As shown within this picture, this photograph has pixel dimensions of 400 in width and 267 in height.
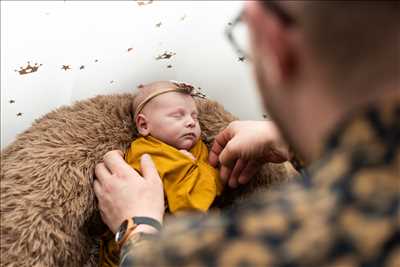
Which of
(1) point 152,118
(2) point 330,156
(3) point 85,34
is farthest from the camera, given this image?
(3) point 85,34

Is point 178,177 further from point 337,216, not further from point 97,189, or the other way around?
point 337,216

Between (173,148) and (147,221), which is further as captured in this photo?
(173,148)

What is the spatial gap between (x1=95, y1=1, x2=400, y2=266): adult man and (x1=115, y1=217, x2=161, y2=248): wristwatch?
1.86 feet

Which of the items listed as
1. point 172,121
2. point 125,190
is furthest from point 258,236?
point 172,121


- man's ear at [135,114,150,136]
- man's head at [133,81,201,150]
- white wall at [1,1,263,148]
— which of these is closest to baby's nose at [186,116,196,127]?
man's head at [133,81,201,150]

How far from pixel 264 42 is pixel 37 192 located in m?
0.99

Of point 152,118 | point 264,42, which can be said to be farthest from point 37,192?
point 264,42

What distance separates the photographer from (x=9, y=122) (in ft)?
5.31

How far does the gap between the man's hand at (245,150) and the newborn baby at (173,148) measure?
0.15 feet

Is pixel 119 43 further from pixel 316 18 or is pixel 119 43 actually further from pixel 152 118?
pixel 316 18

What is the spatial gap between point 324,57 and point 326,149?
75mm

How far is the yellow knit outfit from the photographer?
1.41 metres

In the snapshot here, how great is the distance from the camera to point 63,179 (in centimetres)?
141

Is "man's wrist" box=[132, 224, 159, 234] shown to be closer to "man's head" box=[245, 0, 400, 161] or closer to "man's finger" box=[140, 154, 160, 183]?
"man's finger" box=[140, 154, 160, 183]
